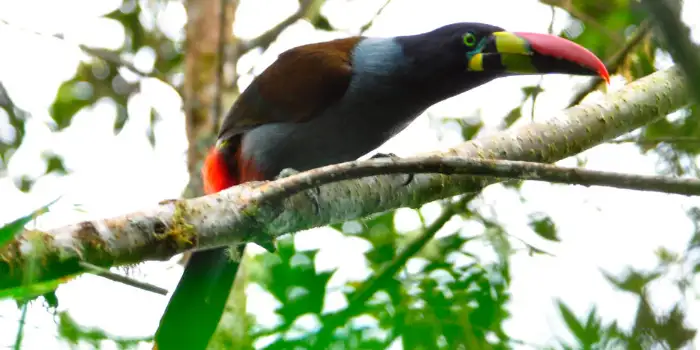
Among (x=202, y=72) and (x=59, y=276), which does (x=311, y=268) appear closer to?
(x=59, y=276)

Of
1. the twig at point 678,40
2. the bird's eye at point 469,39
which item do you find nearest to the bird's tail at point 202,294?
the bird's eye at point 469,39

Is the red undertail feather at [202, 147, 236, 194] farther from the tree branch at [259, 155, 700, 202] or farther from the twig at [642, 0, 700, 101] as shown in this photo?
the twig at [642, 0, 700, 101]

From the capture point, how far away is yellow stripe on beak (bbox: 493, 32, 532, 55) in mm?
2631

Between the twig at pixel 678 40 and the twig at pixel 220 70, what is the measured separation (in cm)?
286

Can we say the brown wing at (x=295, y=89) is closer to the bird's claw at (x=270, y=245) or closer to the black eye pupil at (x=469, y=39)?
the black eye pupil at (x=469, y=39)

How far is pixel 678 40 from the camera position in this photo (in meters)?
0.51

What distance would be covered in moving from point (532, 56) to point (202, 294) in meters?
1.37

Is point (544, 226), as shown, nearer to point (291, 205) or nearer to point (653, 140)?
point (653, 140)

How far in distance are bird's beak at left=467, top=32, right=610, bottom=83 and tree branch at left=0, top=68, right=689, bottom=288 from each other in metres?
0.15

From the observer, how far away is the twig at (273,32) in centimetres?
373

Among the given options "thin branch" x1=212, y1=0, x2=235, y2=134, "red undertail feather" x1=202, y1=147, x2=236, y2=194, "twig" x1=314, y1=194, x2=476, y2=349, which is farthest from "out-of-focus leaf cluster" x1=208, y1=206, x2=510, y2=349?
"thin branch" x1=212, y1=0, x2=235, y2=134

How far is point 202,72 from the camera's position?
3.54 meters

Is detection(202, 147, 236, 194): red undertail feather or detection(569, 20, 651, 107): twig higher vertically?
detection(202, 147, 236, 194): red undertail feather

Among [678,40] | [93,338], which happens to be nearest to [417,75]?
[93,338]
